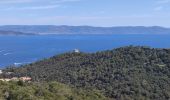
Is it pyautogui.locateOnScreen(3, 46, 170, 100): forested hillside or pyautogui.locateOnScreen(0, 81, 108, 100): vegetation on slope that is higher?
pyautogui.locateOnScreen(0, 81, 108, 100): vegetation on slope

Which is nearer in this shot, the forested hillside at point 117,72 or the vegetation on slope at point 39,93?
the vegetation on slope at point 39,93

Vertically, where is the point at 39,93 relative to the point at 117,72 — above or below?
above

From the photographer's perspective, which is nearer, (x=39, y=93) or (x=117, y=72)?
(x=39, y=93)

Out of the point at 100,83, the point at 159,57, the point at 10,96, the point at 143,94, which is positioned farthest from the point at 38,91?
the point at 159,57

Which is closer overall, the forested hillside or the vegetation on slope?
the vegetation on slope

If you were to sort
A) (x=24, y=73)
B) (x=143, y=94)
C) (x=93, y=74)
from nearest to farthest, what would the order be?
1. (x=143, y=94)
2. (x=93, y=74)
3. (x=24, y=73)

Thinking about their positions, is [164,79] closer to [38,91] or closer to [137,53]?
[137,53]

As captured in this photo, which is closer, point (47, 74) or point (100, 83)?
point (100, 83)

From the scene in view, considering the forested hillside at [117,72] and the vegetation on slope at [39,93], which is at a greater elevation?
the vegetation on slope at [39,93]
